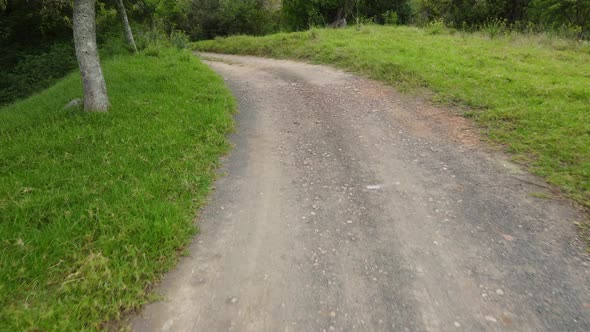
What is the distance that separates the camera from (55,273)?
3.01 metres

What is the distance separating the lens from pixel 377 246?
3441 mm

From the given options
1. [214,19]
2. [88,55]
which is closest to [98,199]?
[88,55]

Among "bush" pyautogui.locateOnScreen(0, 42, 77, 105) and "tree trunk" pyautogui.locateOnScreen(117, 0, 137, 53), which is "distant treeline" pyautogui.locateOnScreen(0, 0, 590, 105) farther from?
"tree trunk" pyautogui.locateOnScreen(117, 0, 137, 53)

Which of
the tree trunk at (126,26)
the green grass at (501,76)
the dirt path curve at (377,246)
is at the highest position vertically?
the tree trunk at (126,26)

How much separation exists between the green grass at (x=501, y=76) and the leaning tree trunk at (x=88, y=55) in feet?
19.8

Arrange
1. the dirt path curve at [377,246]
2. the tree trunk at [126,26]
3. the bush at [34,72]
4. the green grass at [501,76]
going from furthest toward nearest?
the bush at [34,72], the tree trunk at [126,26], the green grass at [501,76], the dirt path curve at [377,246]

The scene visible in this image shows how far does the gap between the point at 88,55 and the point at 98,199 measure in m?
3.59

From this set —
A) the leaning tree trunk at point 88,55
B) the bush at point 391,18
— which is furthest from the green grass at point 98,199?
the bush at point 391,18

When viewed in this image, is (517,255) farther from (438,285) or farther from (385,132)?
(385,132)

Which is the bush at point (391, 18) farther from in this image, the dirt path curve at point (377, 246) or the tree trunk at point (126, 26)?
the dirt path curve at point (377, 246)

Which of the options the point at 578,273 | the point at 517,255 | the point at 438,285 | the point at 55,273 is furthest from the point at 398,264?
the point at 55,273

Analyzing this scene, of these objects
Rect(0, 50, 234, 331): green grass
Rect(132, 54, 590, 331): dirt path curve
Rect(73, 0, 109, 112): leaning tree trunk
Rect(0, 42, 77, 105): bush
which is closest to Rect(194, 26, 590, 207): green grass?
Rect(132, 54, 590, 331): dirt path curve

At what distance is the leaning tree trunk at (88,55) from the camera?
246 inches

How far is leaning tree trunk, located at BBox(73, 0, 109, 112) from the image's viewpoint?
6242 mm
